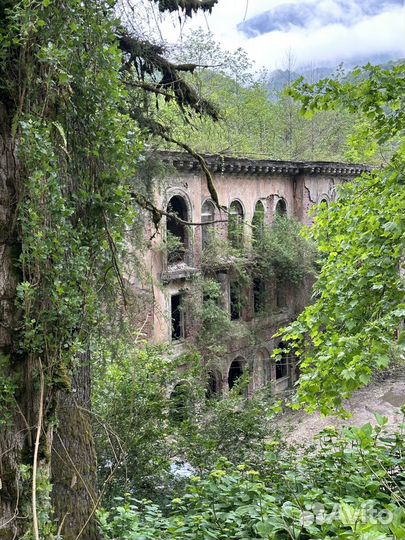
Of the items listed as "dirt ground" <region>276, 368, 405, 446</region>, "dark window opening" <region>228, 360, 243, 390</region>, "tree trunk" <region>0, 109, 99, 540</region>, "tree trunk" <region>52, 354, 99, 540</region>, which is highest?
"tree trunk" <region>0, 109, 99, 540</region>

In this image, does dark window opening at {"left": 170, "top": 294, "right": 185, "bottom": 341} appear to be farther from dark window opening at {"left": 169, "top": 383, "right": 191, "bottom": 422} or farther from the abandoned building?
dark window opening at {"left": 169, "top": 383, "right": 191, "bottom": 422}

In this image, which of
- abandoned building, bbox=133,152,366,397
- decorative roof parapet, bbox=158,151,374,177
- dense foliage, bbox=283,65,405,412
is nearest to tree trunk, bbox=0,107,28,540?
dense foliage, bbox=283,65,405,412

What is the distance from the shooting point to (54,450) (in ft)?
13.5

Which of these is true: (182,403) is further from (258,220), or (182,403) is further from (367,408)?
(258,220)

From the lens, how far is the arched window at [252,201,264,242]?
2041 centimetres

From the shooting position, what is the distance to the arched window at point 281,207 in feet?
75.6

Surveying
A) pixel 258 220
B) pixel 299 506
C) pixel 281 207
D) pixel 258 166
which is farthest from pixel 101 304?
pixel 281 207

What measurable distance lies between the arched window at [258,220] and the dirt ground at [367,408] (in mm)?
6458

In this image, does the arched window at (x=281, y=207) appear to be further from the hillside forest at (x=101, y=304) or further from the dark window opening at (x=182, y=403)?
the hillside forest at (x=101, y=304)

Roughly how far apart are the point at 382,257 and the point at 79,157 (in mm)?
4151

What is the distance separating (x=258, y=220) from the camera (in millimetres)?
20953

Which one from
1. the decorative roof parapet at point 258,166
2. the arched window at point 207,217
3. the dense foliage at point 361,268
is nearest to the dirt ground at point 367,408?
the arched window at point 207,217

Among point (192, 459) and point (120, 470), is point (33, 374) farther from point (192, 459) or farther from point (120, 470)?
point (192, 459)

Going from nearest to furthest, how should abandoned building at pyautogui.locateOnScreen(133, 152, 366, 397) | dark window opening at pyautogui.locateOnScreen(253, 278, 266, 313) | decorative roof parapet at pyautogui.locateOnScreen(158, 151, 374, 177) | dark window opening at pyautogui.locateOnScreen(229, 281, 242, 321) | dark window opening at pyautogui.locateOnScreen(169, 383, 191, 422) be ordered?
dark window opening at pyautogui.locateOnScreen(169, 383, 191, 422), decorative roof parapet at pyautogui.locateOnScreen(158, 151, 374, 177), abandoned building at pyautogui.locateOnScreen(133, 152, 366, 397), dark window opening at pyautogui.locateOnScreen(229, 281, 242, 321), dark window opening at pyautogui.locateOnScreen(253, 278, 266, 313)
